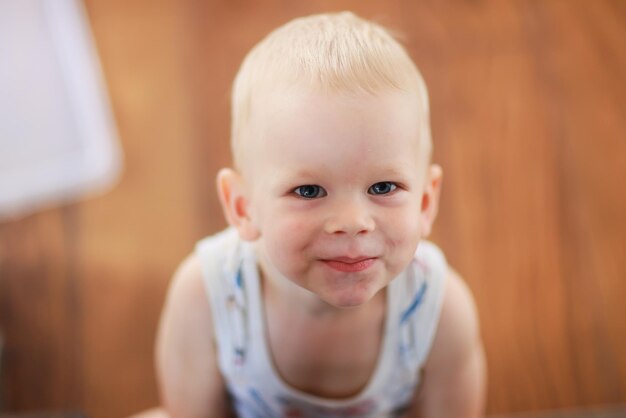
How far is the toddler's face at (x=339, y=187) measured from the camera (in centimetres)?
52

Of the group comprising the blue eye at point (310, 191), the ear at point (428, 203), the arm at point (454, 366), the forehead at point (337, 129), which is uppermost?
the forehead at point (337, 129)

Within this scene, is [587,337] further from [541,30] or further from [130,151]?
[130,151]

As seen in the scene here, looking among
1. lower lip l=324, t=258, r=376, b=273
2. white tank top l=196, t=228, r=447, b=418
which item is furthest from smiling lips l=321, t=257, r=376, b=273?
white tank top l=196, t=228, r=447, b=418

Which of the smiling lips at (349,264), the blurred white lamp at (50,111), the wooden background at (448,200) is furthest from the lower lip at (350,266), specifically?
the blurred white lamp at (50,111)

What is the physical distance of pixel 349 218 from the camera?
53 cm

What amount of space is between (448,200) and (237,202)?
21.3 inches

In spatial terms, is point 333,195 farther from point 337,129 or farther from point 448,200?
point 448,200

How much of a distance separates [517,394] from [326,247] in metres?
0.57

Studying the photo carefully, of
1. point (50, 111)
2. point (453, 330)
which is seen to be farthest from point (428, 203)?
point (50, 111)

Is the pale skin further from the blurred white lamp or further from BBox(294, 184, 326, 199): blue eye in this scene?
the blurred white lamp

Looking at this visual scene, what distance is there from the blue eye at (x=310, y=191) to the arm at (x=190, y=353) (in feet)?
0.78

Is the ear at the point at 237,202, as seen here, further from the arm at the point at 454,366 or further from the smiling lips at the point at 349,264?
the arm at the point at 454,366

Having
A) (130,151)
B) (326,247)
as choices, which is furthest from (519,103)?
(326,247)

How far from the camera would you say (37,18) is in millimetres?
1219
